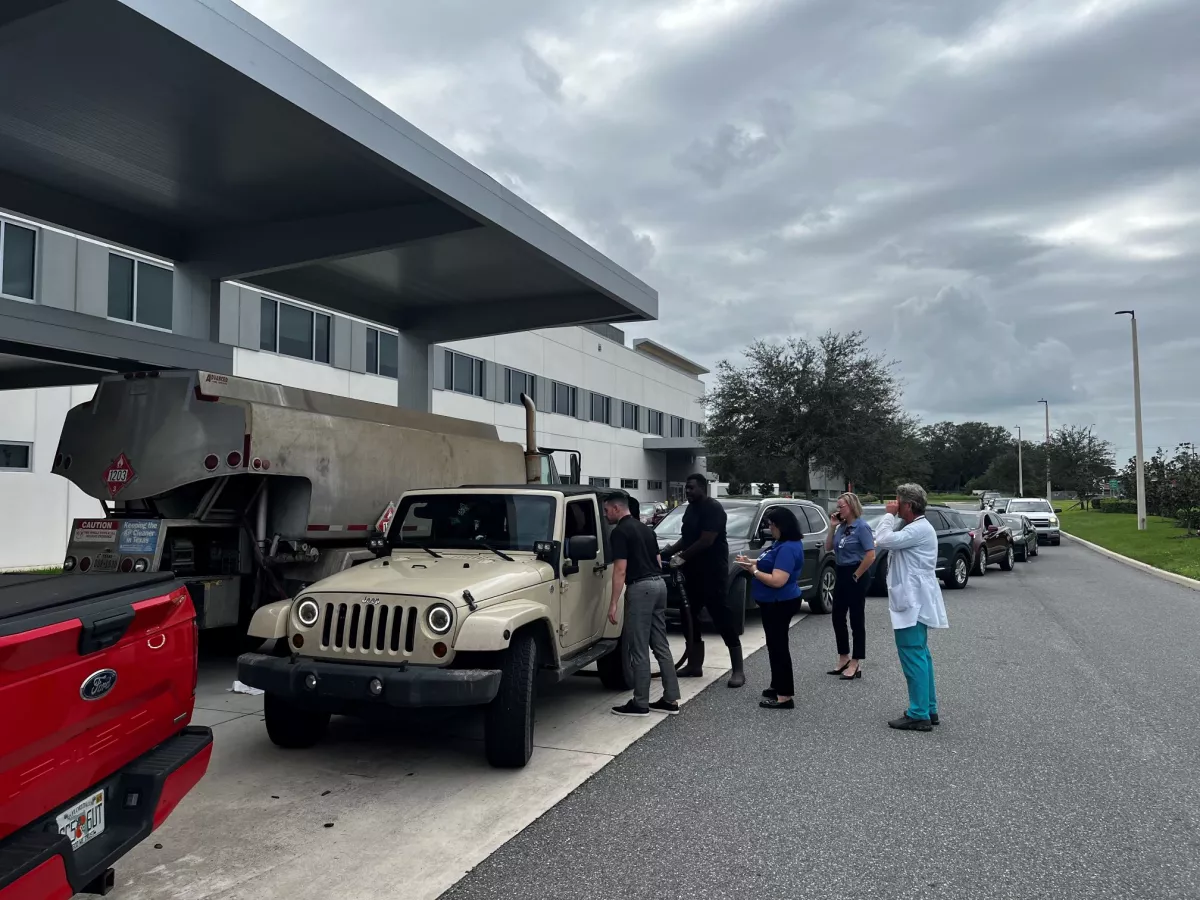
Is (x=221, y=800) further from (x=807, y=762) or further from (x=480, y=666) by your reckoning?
(x=807, y=762)

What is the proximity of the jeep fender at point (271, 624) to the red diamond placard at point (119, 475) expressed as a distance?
3472mm

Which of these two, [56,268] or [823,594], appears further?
[56,268]

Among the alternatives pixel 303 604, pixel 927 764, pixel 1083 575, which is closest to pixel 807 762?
pixel 927 764

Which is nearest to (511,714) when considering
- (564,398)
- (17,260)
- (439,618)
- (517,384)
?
(439,618)

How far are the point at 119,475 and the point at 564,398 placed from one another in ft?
107

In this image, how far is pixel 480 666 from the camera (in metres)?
5.42

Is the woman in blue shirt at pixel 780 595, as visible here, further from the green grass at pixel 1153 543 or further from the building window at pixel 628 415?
the building window at pixel 628 415

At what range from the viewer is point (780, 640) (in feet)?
23.6

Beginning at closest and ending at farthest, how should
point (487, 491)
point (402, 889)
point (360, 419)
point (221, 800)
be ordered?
point (402, 889) → point (221, 800) → point (487, 491) → point (360, 419)

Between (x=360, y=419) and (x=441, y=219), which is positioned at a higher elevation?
(x=441, y=219)

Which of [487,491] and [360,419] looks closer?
[487,491]

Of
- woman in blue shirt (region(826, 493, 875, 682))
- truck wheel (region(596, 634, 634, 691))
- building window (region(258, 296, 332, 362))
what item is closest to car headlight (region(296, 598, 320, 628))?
truck wheel (region(596, 634, 634, 691))

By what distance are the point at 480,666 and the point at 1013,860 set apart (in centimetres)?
305

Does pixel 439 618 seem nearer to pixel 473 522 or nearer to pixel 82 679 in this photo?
pixel 473 522
